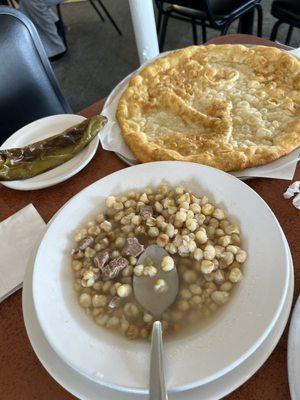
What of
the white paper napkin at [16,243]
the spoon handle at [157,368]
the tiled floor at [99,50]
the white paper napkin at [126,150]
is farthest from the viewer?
the tiled floor at [99,50]

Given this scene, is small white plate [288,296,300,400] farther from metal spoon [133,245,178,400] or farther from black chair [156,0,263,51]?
black chair [156,0,263,51]

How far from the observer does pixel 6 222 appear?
94 centimetres

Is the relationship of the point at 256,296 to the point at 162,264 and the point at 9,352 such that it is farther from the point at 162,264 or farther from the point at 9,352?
the point at 9,352

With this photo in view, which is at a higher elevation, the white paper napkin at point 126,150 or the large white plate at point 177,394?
the white paper napkin at point 126,150

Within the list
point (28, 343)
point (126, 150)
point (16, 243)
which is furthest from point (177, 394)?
point (126, 150)

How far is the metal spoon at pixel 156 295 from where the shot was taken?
590mm

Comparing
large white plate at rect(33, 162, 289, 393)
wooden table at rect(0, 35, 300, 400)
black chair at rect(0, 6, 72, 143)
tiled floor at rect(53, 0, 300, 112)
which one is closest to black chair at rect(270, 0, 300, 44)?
tiled floor at rect(53, 0, 300, 112)

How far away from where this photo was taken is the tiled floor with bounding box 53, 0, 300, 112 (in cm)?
311

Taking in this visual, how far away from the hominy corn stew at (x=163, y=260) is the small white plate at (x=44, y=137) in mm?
232

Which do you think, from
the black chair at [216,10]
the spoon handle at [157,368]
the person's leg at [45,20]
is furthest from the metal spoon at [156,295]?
the person's leg at [45,20]

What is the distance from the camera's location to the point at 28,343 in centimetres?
74

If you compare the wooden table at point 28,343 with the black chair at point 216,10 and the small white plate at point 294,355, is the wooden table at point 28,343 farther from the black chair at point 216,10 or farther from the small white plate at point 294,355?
the black chair at point 216,10

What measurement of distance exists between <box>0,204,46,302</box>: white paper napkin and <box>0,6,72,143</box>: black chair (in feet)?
2.11

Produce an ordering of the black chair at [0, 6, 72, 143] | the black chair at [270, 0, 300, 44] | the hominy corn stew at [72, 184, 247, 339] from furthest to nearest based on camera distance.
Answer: the black chair at [270, 0, 300, 44]
the black chair at [0, 6, 72, 143]
the hominy corn stew at [72, 184, 247, 339]
